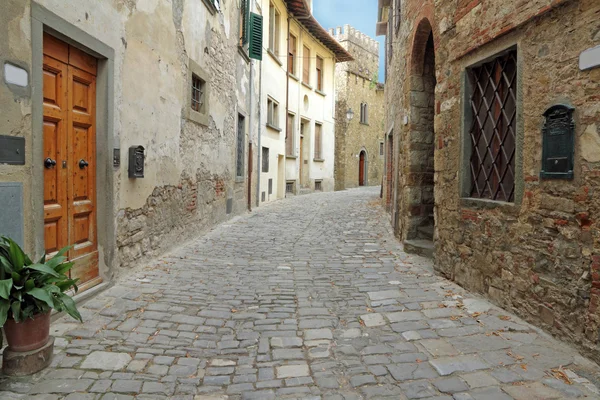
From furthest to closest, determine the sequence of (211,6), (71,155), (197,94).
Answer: (211,6)
(197,94)
(71,155)

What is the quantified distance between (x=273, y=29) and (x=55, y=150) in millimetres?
11836

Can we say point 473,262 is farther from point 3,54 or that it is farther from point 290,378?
point 3,54

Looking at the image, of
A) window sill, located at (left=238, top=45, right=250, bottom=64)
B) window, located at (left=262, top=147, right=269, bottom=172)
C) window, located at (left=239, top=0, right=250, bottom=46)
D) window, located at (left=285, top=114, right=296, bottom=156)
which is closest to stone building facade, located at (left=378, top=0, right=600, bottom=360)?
window sill, located at (left=238, top=45, right=250, bottom=64)

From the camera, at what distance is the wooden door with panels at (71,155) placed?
3.54 meters

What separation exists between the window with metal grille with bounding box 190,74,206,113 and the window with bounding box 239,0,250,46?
3266 millimetres

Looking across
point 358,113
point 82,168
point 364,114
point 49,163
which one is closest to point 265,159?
point 82,168

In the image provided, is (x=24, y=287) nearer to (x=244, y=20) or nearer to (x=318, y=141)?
(x=244, y=20)

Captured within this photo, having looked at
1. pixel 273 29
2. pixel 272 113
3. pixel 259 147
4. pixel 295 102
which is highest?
pixel 273 29

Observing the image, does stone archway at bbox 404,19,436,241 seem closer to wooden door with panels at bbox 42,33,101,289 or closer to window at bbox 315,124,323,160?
wooden door with panels at bbox 42,33,101,289

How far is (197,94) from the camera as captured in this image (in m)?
7.51

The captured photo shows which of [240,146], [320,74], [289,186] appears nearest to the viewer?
[240,146]

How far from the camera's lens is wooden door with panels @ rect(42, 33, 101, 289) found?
354 centimetres

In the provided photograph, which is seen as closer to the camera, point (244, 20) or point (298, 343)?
point (298, 343)

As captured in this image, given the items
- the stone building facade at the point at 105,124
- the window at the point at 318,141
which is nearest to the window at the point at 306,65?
the window at the point at 318,141
